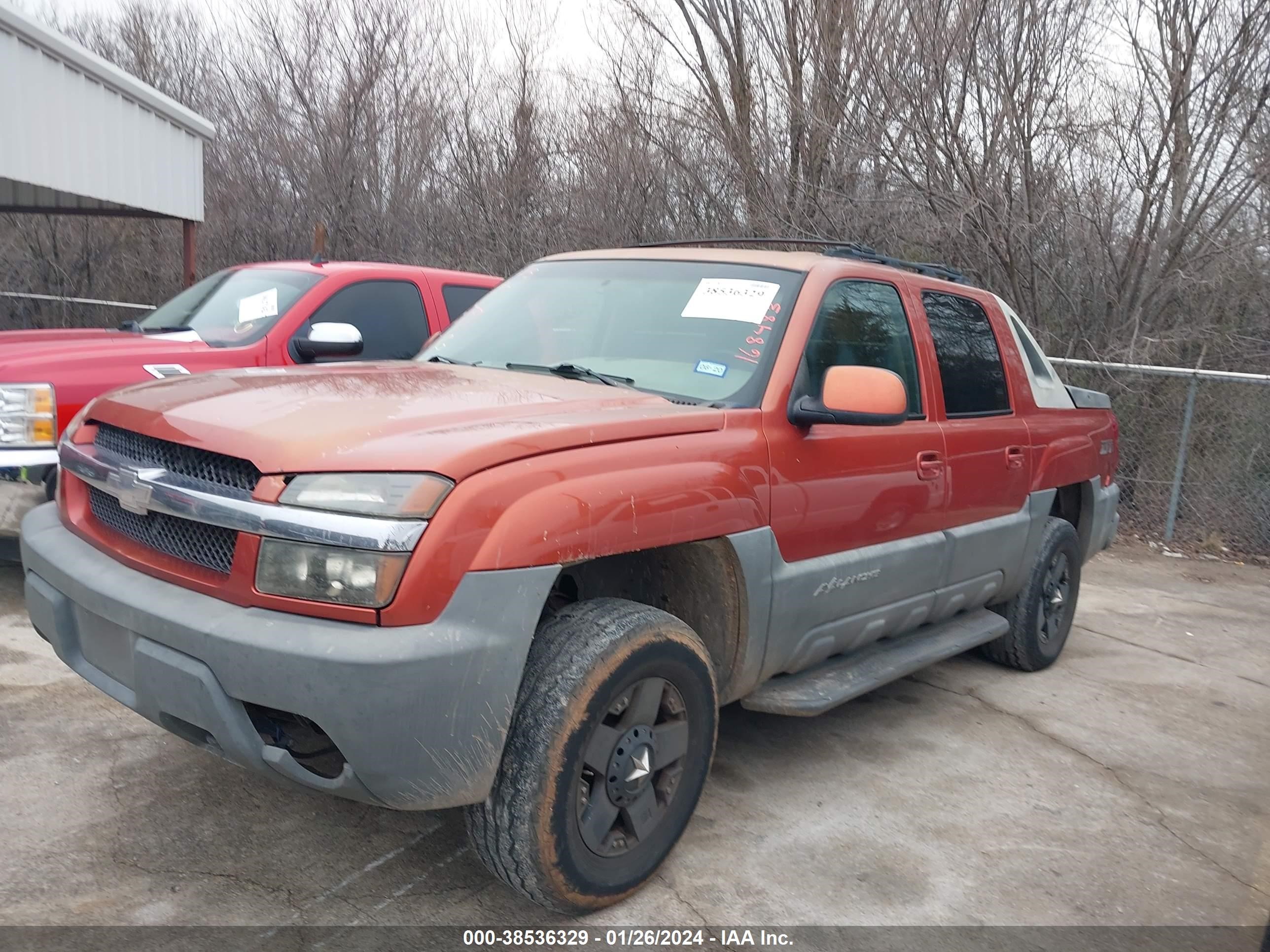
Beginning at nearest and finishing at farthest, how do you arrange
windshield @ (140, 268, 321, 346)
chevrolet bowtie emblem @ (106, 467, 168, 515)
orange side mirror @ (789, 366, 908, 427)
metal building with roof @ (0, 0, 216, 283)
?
chevrolet bowtie emblem @ (106, 467, 168, 515)
orange side mirror @ (789, 366, 908, 427)
windshield @ (140, 268, 321, 346)
metal building with roof @ (0, 0, 216, 283)

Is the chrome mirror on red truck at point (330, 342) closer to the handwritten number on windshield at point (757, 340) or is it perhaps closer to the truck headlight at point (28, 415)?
the truck headlight at point (28, 415)

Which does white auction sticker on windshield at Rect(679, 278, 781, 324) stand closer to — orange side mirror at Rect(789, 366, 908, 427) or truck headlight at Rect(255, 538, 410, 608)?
orange side mirror at Rect(789, 366, 908, 427)

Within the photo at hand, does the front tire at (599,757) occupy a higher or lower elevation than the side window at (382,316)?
lower

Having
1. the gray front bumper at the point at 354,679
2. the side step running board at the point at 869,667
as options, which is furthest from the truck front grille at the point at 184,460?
the side step running board at the point at 869,667

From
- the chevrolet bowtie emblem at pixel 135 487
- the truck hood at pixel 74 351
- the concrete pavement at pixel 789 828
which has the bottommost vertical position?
the concrete pavement at pixel 789 828

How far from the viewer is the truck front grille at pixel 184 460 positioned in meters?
2.60

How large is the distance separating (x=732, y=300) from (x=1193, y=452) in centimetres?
686

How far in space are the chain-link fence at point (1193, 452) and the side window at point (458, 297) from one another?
5.11 m

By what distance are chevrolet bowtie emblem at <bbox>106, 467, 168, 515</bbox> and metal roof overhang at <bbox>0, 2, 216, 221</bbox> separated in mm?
8015

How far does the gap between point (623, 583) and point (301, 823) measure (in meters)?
1.26

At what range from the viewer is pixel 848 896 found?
10.1 feet

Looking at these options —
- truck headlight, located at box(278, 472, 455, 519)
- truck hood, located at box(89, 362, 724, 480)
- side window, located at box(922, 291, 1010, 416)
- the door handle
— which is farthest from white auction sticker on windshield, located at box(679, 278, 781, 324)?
truck headlight, located at box(278, 472, 455, 519)

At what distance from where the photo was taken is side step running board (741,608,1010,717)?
3512mm

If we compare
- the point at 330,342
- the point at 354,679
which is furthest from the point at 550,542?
the point at 330,342
